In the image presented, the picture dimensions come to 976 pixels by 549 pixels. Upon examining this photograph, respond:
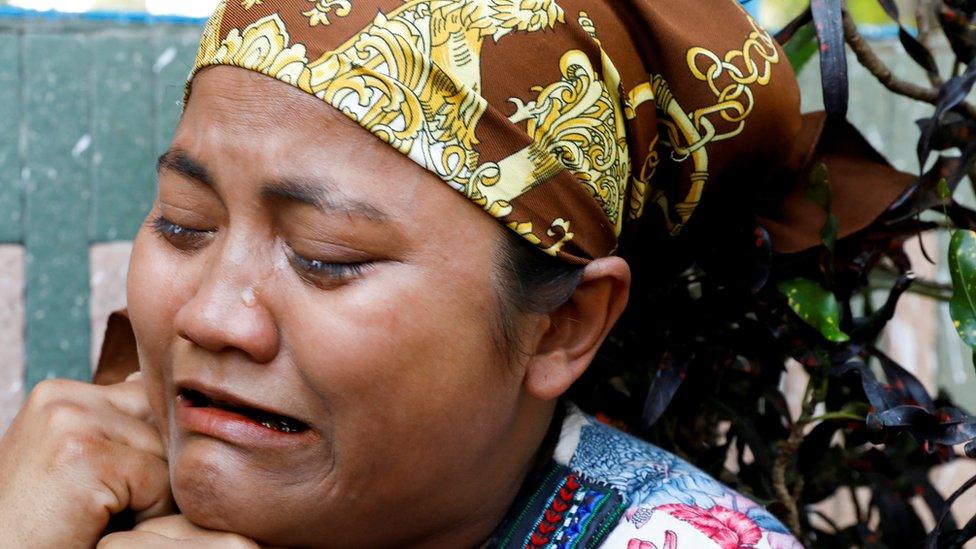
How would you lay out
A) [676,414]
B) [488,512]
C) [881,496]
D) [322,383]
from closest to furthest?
[322,383] → [488,512] → [881,496] → [676,414]

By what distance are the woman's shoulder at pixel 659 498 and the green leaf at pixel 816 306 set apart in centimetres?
38

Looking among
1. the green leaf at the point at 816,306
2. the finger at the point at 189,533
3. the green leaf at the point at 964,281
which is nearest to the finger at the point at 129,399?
the finger at the point at 189,533

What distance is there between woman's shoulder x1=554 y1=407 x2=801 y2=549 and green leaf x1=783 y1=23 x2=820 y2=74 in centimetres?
97

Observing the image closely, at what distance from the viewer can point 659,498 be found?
6.54 ft

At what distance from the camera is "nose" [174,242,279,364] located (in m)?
1.65

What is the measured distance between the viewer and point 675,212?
2158 mm

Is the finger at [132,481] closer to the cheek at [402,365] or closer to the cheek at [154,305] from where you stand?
the cheek at [154,305]

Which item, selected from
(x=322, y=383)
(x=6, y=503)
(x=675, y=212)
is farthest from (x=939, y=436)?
(x=6, y=503)

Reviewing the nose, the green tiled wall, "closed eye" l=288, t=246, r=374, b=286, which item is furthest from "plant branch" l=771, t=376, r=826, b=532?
the green tiled wall

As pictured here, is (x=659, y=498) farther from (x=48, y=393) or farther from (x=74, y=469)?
(x=48, y=393)

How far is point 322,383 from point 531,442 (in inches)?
22.7

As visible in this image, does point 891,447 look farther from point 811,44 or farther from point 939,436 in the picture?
point 811,44

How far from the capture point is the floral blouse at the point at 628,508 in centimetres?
192

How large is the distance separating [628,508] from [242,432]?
736 millimetres
